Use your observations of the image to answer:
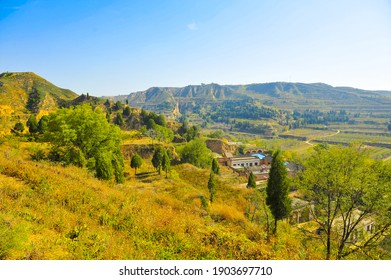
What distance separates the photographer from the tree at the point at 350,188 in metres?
9.58

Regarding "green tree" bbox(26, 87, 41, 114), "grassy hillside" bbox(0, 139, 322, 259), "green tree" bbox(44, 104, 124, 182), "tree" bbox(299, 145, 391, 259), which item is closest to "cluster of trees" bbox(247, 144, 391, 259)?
"tree" bbox(299, 145, 391, 259)

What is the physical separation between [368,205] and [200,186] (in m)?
21.3

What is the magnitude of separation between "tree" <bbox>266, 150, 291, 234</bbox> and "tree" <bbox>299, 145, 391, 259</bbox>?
95.8 inches

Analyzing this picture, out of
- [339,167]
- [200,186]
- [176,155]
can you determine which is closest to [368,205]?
[339,167]

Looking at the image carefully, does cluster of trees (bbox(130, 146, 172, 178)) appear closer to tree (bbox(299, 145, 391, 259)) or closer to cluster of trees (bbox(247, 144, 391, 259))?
cluster of trees (bbox(247, 144, 391, 259))

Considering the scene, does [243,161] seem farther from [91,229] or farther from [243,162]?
[91,229]

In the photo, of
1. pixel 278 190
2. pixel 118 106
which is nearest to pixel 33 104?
pixel 118 106

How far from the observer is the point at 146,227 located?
21.6 ft

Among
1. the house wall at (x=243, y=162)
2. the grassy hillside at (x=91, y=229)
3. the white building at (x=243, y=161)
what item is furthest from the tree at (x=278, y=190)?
the house wall at (x=243, y=162)

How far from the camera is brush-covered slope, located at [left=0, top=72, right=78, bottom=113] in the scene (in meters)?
51.2

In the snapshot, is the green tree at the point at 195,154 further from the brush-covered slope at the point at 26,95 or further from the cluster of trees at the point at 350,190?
the brush-covered slope at the point at 26,95

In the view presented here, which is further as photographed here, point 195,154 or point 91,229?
point 195,154

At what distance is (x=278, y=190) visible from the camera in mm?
14156

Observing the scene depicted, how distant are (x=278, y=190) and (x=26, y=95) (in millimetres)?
69768
